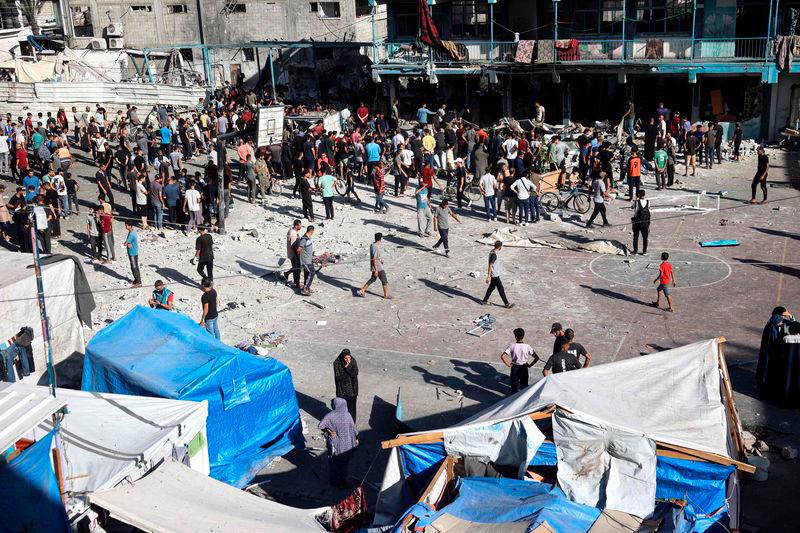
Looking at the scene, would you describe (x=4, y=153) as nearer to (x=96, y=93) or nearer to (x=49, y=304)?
(x=96, y=93)

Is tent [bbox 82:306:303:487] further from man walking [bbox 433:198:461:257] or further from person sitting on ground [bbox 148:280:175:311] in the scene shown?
man walking [bbox 433:198:461:257]

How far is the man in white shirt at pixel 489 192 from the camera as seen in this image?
22.0m

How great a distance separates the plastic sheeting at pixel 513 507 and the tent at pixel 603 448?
34 millimetres

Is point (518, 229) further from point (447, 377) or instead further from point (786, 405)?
point (786, 405)

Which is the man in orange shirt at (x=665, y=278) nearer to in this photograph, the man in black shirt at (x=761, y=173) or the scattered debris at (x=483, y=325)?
the scattered debris at (x=483, y=325)

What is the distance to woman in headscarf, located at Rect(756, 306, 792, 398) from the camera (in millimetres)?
12539

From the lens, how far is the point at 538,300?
680 inches

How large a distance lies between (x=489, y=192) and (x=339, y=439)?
12381 mm

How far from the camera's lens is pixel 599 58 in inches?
1261

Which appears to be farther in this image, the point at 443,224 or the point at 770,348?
the point at 443,224

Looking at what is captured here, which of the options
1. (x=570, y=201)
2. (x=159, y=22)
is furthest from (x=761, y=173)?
(x=159, y=22)

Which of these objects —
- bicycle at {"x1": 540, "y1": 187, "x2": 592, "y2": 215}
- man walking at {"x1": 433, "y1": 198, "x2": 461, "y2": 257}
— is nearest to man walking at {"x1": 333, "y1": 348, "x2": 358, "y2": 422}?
man walking at {"x1": 433, "y1": 198, "x2": 461, "y2": 257}

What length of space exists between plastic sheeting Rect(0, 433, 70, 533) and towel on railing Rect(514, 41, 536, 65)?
27.5 metres

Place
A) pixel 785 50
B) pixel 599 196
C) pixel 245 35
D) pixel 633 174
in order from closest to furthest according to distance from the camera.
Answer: pixel 599 196
pixel 633 174
pixel 785 50
pixel 245 35
